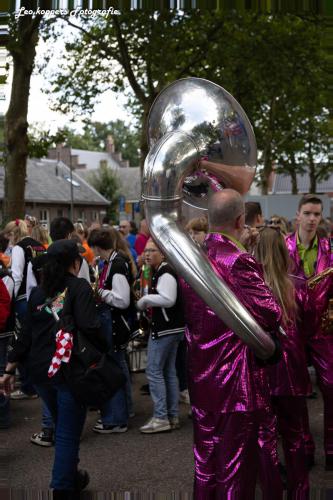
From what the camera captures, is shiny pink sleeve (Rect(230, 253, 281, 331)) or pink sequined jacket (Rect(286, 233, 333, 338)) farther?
pink sequined jacket (Rect(286, 233, 333, 338))

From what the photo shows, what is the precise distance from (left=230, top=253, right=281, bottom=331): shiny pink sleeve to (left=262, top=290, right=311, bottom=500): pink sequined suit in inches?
43.5

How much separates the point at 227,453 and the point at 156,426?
3.08m

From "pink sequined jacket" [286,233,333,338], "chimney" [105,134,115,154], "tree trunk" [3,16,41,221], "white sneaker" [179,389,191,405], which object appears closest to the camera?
"pink sequined jacket" [286,233,333,338]

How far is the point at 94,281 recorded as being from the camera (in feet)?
21.8

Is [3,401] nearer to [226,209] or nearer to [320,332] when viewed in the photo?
[320,332]

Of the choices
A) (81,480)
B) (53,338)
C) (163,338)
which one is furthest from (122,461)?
(53,338)

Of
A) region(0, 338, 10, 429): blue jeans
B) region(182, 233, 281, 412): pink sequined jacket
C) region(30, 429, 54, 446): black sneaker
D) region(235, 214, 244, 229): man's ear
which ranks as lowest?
region(30, 429, 54, 446): black sneaker

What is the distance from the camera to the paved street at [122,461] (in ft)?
15.5

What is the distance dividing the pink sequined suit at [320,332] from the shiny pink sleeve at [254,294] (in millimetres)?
1359

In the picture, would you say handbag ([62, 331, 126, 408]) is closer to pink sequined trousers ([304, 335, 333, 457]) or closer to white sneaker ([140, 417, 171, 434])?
pink sequined trousers ([304, 335, 333, 457])

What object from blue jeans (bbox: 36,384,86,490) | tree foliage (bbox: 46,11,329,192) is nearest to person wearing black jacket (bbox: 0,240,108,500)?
blue jeans (bbox: 36,384,86,490)

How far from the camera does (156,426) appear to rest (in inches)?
241

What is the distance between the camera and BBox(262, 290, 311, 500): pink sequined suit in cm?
409

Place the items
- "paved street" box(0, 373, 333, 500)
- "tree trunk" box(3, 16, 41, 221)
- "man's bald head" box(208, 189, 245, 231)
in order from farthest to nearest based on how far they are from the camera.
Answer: "tree trunk" box(3, 16, 41, 221)
"paved street" box(0, 373, 333, 500)
"man's bald head" box(208, 189, 245, 231)
